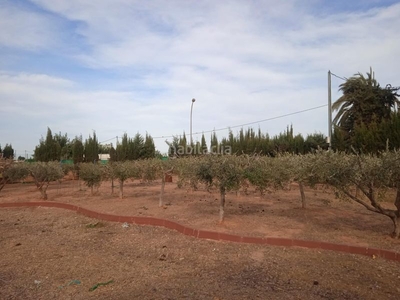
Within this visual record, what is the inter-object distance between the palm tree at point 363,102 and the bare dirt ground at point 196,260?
1452 cm

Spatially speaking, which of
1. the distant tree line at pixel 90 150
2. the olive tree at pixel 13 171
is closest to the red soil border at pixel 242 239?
the olive tree at pixel 13 171

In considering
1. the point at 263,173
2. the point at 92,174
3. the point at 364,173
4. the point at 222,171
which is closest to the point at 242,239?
the point at 222,171

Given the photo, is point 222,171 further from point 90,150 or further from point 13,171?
point 90,150

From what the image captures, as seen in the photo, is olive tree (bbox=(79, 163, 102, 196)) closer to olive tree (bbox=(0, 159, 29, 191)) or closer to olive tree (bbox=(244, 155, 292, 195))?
olive tree (bbox=(0, 159, 29, 191))

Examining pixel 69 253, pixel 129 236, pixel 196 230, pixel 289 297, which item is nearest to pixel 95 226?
pixel 129 236

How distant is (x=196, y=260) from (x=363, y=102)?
21.0 m

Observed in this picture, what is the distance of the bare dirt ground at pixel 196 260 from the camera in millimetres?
4918

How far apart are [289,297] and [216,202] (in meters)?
8.16

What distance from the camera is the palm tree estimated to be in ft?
74.2

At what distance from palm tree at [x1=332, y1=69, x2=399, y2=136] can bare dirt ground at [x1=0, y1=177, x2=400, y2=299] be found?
14521mm

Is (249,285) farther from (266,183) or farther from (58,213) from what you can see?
(58,213)

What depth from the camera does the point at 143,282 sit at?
523 centimetres

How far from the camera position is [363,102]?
23.3m

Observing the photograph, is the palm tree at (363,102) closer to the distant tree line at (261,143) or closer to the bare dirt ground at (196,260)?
the distant tree line at (261,143)
